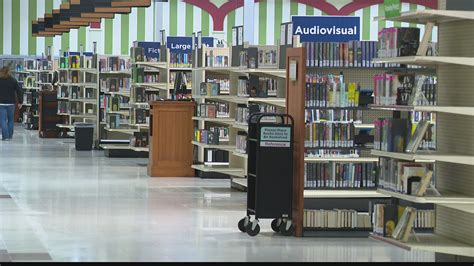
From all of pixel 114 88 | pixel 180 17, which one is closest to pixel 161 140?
pixel 114 88

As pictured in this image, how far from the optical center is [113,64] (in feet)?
80.6

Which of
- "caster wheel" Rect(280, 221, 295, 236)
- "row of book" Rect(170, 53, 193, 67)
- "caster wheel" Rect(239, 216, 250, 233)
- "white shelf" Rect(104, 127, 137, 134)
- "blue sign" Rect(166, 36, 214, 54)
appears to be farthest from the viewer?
"white shelf" Rect(104, 127, 137, 134)

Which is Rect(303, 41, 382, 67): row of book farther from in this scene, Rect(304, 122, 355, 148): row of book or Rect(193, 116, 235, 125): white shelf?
Rect(193, 116, 235, 125): white shelf

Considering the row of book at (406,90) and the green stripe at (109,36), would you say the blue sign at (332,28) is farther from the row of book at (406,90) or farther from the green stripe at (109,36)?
the green stripe at (109,36)

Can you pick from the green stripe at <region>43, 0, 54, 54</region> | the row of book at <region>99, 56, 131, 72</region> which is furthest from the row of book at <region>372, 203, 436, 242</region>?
the green stripe at <region>43, 0, 54, 54</region>

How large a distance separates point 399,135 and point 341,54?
3120mm

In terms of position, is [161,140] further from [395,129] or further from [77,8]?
[395,129]

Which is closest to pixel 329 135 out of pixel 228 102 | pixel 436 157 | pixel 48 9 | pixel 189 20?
pixel 436 157

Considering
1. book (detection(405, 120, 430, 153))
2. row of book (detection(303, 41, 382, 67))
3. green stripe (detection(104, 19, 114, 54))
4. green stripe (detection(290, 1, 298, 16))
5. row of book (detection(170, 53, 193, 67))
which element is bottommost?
book (detection(405, 120, 430, 153))

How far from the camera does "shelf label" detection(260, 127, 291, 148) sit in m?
10.9

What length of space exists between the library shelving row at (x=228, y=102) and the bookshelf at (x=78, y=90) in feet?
28.3

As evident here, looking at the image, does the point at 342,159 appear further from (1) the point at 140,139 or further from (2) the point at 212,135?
(1) the point at 140,139

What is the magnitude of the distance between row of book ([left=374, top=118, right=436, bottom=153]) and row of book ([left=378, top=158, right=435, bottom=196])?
4.5 inches

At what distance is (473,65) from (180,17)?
29.8m
